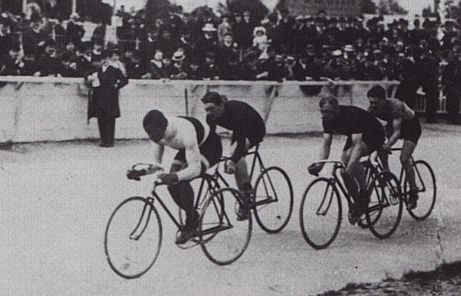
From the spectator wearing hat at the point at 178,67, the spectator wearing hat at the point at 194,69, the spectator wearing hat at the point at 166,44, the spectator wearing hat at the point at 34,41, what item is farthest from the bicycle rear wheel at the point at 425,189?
the spectator wearing hat at the point at 34,41

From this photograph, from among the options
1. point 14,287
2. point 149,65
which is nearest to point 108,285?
point 14,287

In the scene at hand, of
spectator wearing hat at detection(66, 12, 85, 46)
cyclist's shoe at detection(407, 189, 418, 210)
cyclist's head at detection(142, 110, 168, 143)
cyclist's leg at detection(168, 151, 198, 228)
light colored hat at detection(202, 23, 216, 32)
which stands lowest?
cyclist's shoe at detection(407, 189, 418, 210)

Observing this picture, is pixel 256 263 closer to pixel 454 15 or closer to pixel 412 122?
pixel 412 122

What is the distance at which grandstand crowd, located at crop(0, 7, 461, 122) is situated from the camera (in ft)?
48.5

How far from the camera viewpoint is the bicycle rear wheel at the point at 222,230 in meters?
7.16

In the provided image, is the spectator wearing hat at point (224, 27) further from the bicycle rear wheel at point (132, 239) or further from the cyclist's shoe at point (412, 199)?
the bicycle rear wheel at point (132, 239)

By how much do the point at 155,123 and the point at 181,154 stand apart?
2.43ft

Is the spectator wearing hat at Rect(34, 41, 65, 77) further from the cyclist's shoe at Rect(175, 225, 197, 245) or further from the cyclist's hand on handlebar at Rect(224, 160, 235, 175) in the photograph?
the cyclist's shoe at Rect(175, 225, 197, 245)

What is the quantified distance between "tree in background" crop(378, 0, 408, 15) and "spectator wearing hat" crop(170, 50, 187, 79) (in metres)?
15.5

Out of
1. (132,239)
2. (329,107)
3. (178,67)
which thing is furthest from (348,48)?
(132,239)

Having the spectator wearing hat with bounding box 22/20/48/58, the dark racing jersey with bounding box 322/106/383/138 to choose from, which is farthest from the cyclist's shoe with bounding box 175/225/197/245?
the spectator wearing hat with bounding box 22/20/48/58

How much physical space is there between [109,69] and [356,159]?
21.2ft

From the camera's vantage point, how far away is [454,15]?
20344 mm

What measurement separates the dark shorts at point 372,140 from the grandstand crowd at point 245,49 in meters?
6.17
